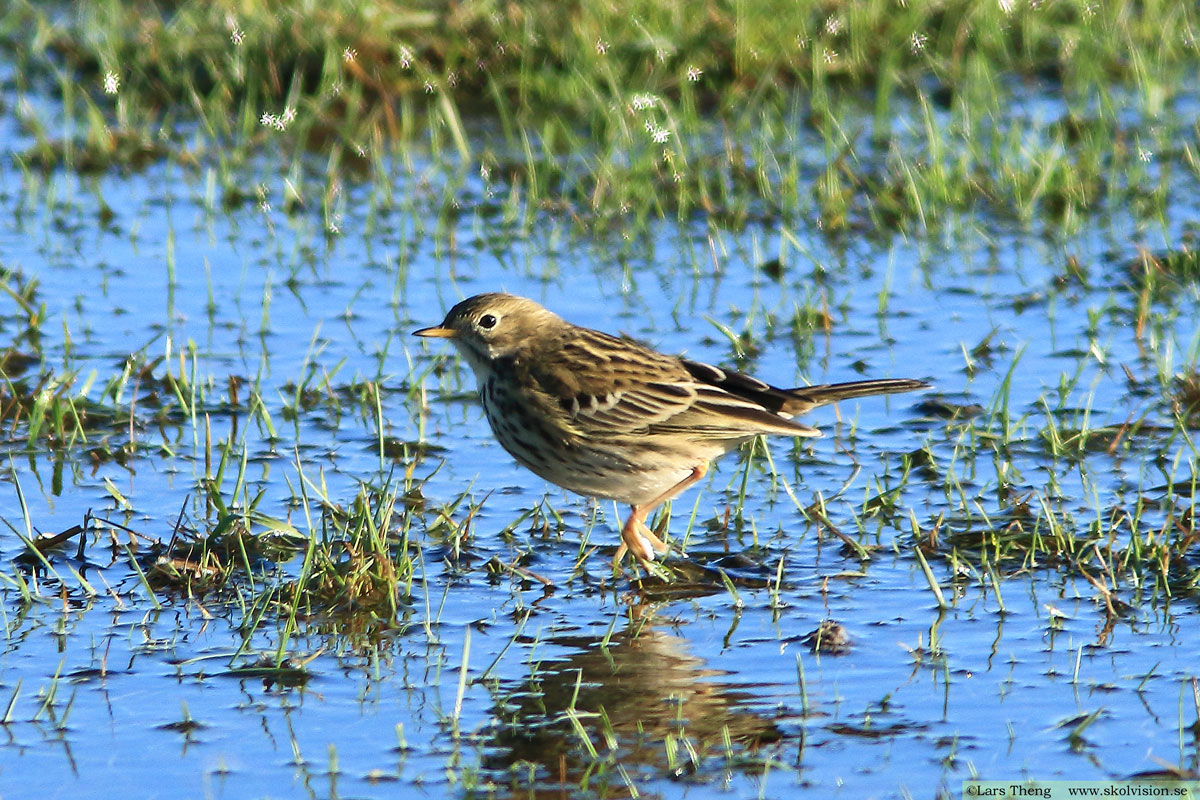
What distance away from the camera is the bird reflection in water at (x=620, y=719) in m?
5.04

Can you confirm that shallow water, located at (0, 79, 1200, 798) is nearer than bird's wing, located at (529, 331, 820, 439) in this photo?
Yes

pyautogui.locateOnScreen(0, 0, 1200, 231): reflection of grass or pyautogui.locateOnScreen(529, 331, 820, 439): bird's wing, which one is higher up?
pyautogui.locateOnScreen(0, 0, 1200, 231): reflection of grass

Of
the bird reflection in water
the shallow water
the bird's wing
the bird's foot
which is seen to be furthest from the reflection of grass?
the bird reflection in water

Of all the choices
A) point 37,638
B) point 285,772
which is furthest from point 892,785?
point 37,638

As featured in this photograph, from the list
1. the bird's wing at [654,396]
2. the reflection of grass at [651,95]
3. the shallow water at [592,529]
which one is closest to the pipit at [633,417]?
the bird's wing at [654,396]

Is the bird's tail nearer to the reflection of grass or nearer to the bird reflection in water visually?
the bird reflection in water

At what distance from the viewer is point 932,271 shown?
33.2 feet

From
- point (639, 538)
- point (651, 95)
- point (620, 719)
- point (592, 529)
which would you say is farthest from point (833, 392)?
point (651, 95)

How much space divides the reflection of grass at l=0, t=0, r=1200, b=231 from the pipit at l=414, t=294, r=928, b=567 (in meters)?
3.73

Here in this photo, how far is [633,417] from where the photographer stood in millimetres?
7129

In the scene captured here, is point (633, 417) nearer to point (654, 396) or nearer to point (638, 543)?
point (654, 396)

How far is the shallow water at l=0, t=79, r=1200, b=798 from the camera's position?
5152 mm

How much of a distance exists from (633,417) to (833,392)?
797 millimetres

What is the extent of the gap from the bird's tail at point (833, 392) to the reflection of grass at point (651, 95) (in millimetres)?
3852
